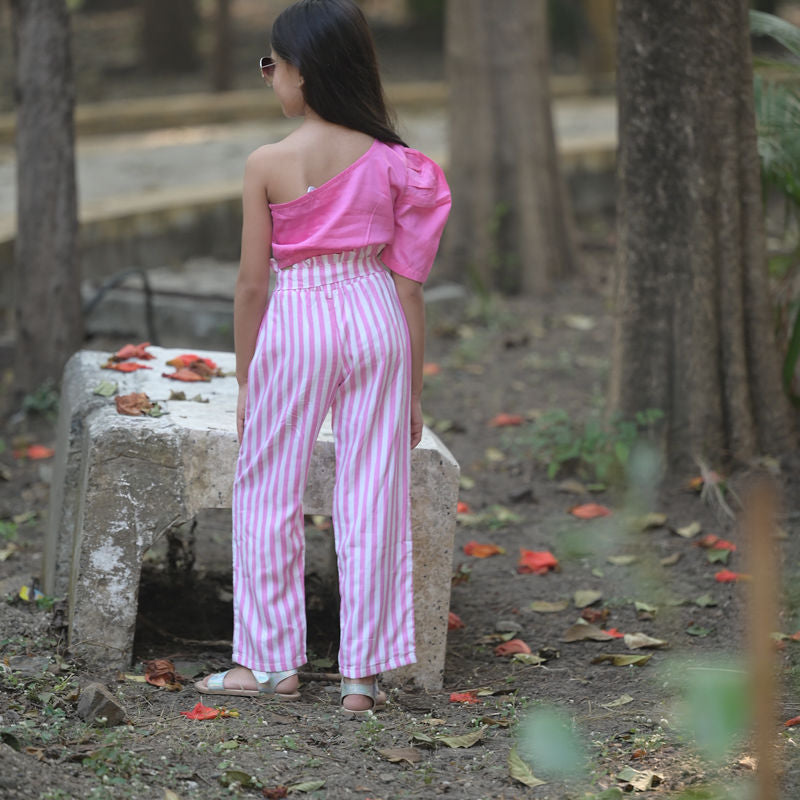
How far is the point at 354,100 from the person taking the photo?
289cm

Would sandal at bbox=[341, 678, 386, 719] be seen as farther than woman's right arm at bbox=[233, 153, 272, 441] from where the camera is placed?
Yes

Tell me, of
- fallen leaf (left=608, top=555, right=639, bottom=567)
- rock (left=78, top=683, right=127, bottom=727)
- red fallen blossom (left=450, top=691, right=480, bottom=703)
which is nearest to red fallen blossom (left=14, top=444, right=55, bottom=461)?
fallen leaf (left=608, top=555, right=639, bottom=567)

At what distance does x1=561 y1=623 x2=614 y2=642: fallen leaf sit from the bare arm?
965mm

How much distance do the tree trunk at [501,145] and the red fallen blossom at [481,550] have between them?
3.09 metres

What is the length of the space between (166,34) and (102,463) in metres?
14.0

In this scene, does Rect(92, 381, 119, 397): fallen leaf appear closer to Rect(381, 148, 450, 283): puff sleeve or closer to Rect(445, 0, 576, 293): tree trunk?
Rect(381, 148, 450, 283): puff sleeve

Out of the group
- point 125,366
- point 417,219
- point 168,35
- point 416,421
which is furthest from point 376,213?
point 168,35

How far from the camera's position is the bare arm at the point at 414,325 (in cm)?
302

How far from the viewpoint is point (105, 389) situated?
3.46 m

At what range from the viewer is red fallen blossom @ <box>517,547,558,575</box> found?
423 cm

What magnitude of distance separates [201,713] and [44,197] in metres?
3.36

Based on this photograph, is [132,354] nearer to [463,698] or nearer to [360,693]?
[360,693]

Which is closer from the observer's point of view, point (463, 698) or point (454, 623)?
point (463, 698)

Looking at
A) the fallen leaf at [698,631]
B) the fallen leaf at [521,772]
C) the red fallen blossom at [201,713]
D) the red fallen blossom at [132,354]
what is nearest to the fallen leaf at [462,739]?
the fallen leaf at [521,772]
